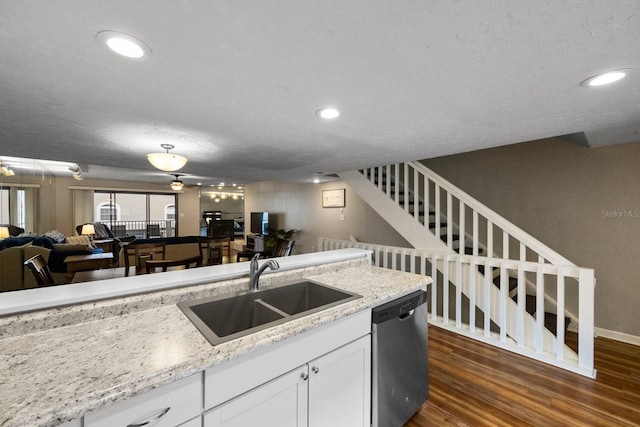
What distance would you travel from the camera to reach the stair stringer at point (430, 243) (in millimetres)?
2551

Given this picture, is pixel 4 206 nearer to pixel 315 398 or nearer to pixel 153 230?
pixel 153 230

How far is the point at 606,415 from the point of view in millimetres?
1756

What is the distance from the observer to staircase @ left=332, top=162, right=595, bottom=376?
2.30 metres

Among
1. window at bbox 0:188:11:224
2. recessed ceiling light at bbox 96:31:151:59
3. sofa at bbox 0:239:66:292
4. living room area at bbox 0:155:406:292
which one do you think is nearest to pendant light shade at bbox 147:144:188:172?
living room area at bbox 0:155:406:292

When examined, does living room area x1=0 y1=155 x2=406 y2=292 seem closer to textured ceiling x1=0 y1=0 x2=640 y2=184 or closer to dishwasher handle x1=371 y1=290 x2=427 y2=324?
textured ceiling x1=0 y1=0 x2=640 y2=184

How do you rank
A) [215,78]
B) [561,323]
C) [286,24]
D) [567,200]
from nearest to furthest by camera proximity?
[286,24] < [215,78] < [561,323] < [567,200]

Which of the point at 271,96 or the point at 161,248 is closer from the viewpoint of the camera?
the point at 271,96

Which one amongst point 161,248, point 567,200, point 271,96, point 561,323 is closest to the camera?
point 271,96

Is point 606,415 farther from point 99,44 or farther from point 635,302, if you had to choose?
point 99,44

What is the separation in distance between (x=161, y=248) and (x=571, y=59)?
180 inches

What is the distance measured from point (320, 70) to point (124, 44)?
0.88m

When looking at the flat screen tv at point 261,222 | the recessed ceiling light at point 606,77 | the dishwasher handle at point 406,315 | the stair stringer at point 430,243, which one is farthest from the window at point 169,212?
the recessed ceiling light at point 606,77

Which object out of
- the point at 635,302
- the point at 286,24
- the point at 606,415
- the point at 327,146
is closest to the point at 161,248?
the point at 327,146

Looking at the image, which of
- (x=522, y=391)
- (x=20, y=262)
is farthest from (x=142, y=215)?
(x=522, y=391)
